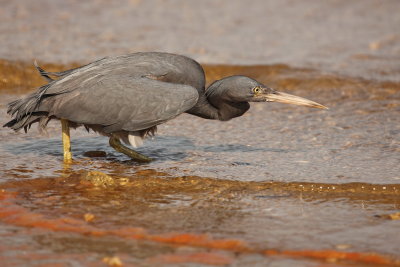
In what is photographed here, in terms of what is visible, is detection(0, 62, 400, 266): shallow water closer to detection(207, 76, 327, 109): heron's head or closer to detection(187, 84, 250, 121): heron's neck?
detection(187, 84, 250, 121): heron's neck

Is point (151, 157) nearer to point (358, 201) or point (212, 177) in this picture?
point (212, 177)

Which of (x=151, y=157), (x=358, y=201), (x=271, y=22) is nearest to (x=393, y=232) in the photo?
(x=358, y=201)

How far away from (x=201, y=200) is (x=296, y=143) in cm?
232

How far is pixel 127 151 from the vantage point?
793cm

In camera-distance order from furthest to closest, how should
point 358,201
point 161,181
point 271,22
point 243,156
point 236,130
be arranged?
point 271,22 → point 236,130 → point 243,156 → point 161,181 → point 358,201

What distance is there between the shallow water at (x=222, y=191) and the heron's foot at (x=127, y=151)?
14 centimetres

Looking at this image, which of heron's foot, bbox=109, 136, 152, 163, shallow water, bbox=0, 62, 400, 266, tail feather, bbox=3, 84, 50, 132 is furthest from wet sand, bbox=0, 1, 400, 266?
tail feather, bbox=3, 84, 50, 132

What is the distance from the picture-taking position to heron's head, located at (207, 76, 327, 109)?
779 centimetres

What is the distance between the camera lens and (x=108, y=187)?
6.86 m

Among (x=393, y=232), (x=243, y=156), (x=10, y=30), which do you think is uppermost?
(x=10, y=30)

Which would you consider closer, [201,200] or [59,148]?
[201,200]

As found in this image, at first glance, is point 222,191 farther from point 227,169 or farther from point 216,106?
point 216,106

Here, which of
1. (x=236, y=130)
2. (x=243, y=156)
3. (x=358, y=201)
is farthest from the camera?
(x=236, y=130)

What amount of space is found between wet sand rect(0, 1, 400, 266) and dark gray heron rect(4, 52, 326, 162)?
494 mm
